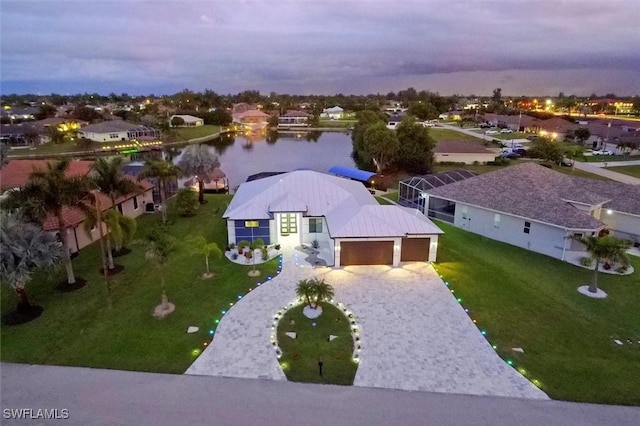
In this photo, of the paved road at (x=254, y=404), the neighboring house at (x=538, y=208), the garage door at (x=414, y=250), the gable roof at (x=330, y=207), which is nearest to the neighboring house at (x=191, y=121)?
the gable roof at (x=330, y=207)

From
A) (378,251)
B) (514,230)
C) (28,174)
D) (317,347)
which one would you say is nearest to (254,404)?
(317,347)

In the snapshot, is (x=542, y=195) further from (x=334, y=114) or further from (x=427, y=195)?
(x=334, y=114)

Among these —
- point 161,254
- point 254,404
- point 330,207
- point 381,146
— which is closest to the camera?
point 254,404

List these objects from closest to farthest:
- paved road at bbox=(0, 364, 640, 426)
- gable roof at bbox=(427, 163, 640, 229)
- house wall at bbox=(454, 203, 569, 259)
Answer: paved road at bbox=(0, 364, 640, 426) → house wall at bbox=(454, 203, 569, 259) → gable roof at bbox=(427, 163, 640, 229)

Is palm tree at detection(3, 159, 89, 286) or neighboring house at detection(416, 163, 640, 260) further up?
palm tree at detection(3, 159, 89, 286)

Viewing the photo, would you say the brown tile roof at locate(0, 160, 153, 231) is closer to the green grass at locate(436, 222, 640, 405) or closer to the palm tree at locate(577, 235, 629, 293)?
the green grass at locate(436, 222, 640, 405)

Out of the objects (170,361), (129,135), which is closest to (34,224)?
(170,361)

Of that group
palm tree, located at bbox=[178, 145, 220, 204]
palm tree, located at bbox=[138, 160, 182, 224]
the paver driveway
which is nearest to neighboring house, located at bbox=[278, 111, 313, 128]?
palm tree, located at bbox=[178, 145, 220, 204]
